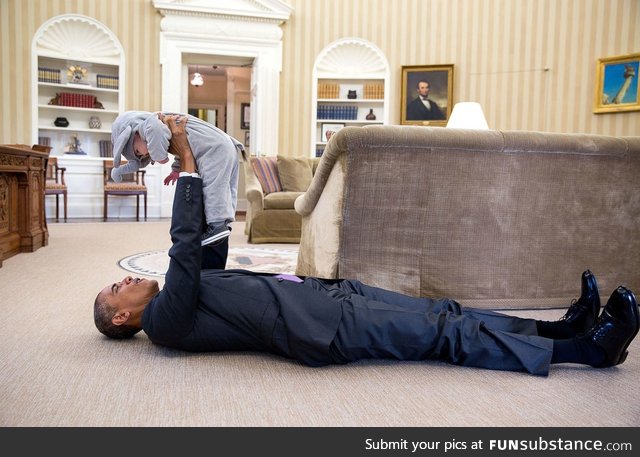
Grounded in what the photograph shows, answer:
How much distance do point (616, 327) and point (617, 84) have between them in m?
7.32

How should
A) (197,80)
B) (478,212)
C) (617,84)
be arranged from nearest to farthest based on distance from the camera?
(478,212) < (617,84) < (197,80)

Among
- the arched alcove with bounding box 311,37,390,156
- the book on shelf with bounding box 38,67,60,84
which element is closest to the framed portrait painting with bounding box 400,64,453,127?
the arched alcove with bounding box 311,37,390,156

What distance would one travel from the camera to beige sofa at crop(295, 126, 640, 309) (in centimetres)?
263

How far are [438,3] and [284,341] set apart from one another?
7.88 meters

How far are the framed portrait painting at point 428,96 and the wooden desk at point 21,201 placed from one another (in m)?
5.28

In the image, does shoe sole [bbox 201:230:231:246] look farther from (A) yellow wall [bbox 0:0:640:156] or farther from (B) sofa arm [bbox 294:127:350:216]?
(A) yellow wall [bbox 0:0:640:156]

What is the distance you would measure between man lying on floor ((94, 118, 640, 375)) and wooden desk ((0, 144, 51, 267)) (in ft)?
9.07

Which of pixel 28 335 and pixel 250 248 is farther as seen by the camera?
pixel 250 248

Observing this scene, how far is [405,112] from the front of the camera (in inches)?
337

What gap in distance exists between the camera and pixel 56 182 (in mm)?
7555

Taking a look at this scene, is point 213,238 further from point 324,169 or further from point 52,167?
point 52,167

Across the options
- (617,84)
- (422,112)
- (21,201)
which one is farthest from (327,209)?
(617,84)
